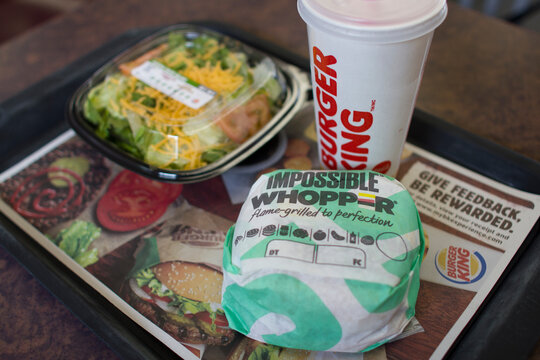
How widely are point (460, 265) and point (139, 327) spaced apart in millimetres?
435

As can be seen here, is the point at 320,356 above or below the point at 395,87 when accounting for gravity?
below

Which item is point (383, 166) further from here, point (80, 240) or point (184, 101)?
point (80, 240)

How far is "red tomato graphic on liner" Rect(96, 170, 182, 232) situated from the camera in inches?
27.1

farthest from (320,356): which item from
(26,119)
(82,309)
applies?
(26,119)

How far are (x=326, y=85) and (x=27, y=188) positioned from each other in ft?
1.80

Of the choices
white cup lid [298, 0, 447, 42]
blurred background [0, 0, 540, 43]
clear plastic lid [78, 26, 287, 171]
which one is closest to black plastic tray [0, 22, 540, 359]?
clear plastic lid [78, 26, 287, 171]

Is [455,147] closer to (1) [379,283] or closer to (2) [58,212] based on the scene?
(1) [379,283]

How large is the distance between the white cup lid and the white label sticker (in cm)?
28

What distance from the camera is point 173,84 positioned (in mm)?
727

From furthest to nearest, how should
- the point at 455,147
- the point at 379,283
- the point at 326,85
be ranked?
the point at 455,147 < the point at 326,85 < the point at 379,283

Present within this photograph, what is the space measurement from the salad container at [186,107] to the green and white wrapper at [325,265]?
0.16 meters

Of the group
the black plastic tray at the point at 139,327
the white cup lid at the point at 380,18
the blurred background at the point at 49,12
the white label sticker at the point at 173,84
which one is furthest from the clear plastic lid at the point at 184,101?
the blurred background at the point at 49,12

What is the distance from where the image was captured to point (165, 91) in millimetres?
717

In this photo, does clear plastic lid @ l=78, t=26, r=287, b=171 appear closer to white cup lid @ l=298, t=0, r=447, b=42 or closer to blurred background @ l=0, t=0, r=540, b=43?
white cup lid @ l=298, t=0, r=447, b=42
